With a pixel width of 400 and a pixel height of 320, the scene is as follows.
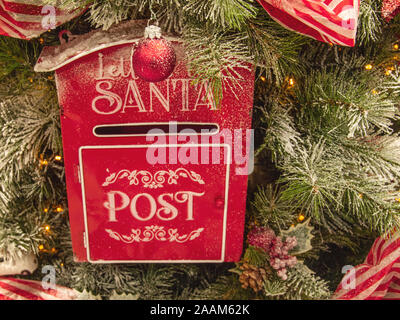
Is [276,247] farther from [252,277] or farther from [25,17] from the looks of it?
[25,17]

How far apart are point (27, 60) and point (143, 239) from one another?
0.54 m

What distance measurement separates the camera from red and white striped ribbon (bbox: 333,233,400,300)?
35.2 inches

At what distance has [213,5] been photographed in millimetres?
670

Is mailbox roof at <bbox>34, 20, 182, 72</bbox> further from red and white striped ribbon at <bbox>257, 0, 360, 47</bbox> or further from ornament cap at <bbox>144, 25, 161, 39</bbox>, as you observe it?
red and white striped ribbon at <bbox>257, 0, 360, 47</bbox>

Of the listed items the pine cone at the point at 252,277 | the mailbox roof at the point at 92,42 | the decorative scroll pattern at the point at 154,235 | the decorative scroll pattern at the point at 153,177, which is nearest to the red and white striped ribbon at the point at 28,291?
the decorative scroll pattern at the point at 154,235

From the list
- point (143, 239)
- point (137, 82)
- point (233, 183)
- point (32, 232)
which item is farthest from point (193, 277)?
point (137, 82)

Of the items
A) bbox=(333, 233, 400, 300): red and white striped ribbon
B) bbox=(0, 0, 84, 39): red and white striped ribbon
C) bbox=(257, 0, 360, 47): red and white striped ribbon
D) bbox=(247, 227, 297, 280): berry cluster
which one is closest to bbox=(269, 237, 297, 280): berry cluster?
bbox=(247, 227, 297, 280): berry cluster

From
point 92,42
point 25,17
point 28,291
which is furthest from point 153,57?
point 28,291

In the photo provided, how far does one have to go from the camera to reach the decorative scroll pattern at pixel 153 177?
34.3 inches

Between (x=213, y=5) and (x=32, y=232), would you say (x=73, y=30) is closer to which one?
(x=213, y=5)

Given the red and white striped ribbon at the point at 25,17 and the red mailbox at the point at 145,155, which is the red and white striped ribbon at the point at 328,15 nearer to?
the red mailbox at the point at 145,155

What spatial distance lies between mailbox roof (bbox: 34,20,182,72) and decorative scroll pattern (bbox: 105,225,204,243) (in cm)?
44

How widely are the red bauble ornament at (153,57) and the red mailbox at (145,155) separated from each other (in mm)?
113

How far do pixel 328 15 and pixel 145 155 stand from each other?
496 mm
